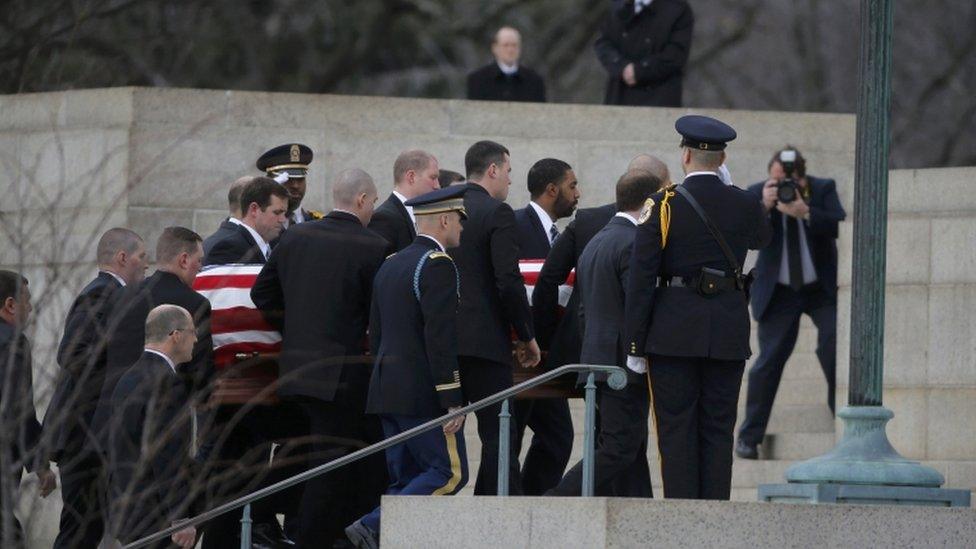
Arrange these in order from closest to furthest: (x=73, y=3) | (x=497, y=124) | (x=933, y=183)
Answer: (x=933, y=183) < (x=497, y=124) < (x=73, y=3)

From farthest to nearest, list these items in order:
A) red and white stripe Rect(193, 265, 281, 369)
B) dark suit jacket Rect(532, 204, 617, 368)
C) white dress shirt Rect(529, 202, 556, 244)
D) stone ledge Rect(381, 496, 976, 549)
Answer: white dress shirt Rect(529, 202, 556, 244) → dark suit jacket Rect(532, 204, 617, 368) → red and white stripe Rect(193, 265, 281, 369) → stone ledge Rect(381, 496, 976, 549)

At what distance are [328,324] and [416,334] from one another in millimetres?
541

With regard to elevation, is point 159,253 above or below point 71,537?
above

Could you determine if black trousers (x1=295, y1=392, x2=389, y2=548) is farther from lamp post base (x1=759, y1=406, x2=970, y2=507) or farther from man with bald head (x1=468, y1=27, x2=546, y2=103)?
man with bald head (x1=468, y1=27, x2=546, y2=103)

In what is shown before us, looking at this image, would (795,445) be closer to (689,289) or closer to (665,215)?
(689,289)

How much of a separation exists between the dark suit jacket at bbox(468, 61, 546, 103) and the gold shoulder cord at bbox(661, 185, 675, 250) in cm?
611

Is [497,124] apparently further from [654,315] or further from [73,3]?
[654,315]

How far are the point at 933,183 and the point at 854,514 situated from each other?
15.7ft

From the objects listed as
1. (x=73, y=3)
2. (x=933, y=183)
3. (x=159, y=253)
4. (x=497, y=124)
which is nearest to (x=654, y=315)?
(x=159, y=253)

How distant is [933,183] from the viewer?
47.6 feet

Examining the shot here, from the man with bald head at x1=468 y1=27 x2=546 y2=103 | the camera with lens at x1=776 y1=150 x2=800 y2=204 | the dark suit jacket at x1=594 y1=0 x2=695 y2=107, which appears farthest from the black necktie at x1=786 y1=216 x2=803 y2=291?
the man with bald head at x1=468 y1=27 x2=546 y2=103

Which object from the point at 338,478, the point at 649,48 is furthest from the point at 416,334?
the point at 649,48

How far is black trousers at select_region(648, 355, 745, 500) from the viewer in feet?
36.7

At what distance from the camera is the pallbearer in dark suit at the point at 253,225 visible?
12359 millimetres
